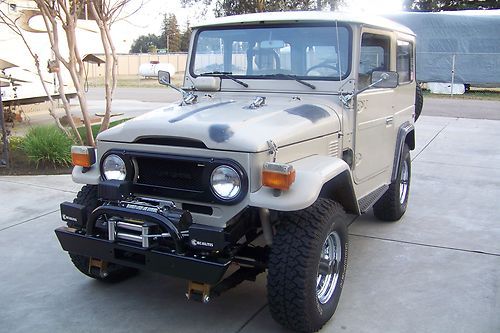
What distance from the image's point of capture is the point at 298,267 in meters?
3.08

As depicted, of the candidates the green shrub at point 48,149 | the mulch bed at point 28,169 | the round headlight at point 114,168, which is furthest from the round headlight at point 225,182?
the green shrub at point 48,149

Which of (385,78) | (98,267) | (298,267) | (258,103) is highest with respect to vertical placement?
(385,78)

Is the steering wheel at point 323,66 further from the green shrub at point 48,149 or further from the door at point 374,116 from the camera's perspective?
the green shrub at point 48,149

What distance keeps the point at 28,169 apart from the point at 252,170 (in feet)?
19.3

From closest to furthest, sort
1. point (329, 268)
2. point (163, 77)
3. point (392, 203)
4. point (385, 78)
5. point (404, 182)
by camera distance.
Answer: point (329, 268), point (385, 78), point (163, 77), point (392, 203), point (404, 182)

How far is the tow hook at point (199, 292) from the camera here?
3.19 metres

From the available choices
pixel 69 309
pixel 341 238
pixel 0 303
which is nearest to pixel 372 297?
pixel 341 238

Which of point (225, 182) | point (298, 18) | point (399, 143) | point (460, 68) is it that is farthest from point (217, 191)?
point (460, 68)

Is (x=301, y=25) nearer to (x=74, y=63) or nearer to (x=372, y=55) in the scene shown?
(x=372, y=55)

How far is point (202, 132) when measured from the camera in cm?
325

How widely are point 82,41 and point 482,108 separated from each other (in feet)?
40.8

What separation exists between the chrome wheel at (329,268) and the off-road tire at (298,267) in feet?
0.65

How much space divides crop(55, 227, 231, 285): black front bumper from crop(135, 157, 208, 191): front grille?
0.46 metres

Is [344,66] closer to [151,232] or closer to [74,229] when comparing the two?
[151,232]
